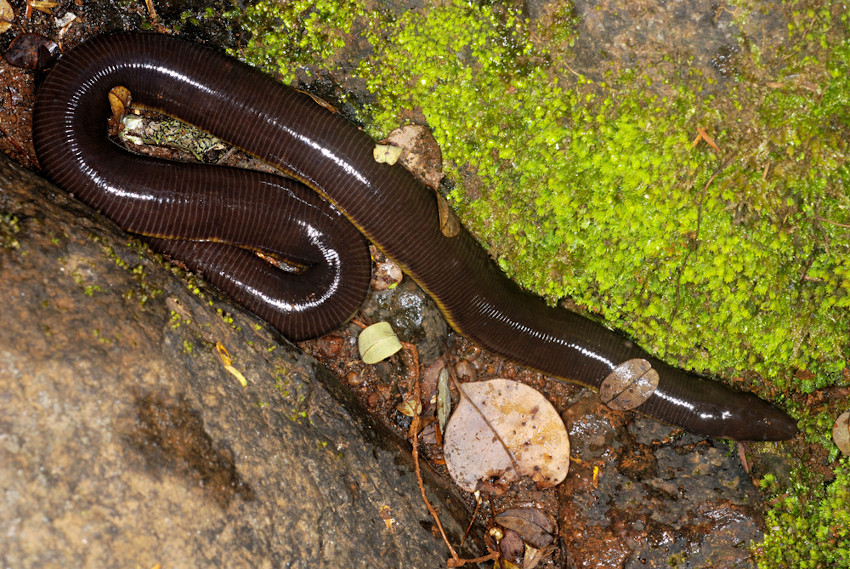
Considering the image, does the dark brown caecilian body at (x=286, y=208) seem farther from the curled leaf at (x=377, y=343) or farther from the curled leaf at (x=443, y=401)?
the curled leaf at (x=443, y=401)

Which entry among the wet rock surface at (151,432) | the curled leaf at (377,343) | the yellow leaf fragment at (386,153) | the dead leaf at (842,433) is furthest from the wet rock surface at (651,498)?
the yellow leaf fragment at (386,153)

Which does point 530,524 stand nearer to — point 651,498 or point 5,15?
point 651,498

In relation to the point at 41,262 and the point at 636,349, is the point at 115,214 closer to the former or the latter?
the point at 41,262

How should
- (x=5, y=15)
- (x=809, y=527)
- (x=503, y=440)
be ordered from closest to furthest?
(x=5, y=15) → (x=809, y=527) → (x=503, y=440)

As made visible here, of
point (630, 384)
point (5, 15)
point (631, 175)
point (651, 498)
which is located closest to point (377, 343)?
point (630, 384)

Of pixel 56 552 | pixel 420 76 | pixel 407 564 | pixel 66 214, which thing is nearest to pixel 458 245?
pixel 420 76

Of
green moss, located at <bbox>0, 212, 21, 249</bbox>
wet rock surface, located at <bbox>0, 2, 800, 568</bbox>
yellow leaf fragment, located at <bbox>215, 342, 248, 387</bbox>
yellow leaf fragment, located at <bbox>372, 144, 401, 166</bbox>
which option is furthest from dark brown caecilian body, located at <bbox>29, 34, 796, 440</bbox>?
green moss, located at <bbox>0, 212, 21, 249</bbox>

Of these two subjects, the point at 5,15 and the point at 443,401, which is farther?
the point at 443,401

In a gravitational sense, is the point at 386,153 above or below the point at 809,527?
above
